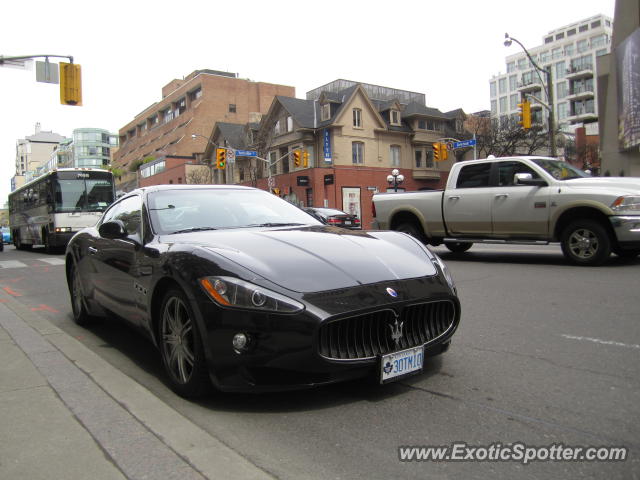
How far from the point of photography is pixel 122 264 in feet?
14.7

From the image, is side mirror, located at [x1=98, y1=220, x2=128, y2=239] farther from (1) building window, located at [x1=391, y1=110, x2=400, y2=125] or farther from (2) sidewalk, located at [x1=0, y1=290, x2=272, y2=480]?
(1) building window, located at [x1=391, y1=110, x2=400, y2=125]

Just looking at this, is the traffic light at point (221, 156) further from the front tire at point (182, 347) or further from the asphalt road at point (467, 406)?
the front tire at point (182, 347)

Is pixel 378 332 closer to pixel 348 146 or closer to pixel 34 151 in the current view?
pixel 348 146

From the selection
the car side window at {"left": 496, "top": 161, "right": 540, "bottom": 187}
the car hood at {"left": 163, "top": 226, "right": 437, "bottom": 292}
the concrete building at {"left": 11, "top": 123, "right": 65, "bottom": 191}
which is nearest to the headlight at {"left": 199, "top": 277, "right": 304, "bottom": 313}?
the car hood at {"left": 163, "top": 226, "right": 437, "bottom": 292}

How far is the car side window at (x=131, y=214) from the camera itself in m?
4.52

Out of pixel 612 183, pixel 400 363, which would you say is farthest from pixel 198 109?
pixel 400 363

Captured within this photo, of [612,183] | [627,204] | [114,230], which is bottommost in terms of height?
[114,230]

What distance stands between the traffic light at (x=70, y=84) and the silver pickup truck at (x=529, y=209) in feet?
32.3

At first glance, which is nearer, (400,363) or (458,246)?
(400,363)

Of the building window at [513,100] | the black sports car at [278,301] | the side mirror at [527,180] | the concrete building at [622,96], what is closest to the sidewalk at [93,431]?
the black sports car at [278,301]

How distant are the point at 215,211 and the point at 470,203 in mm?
7377

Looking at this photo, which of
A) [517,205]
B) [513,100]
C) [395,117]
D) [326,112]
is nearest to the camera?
[517,205]

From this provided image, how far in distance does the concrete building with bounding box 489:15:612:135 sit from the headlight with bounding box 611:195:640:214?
69962 mm

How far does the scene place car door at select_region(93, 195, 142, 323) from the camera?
428cm
